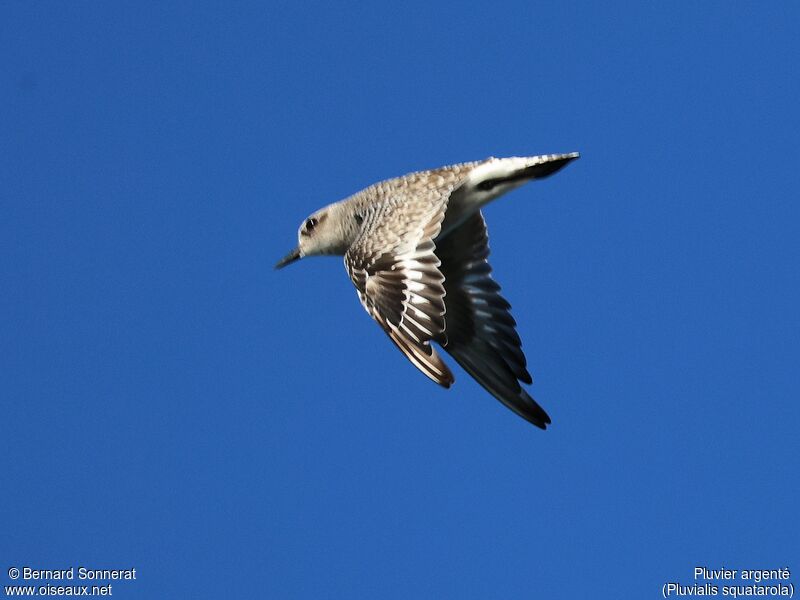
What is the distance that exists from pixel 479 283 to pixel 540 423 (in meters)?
2.00

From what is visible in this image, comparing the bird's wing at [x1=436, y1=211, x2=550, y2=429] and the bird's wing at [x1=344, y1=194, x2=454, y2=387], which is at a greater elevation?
the bird's wing at [x1=436, y1=211, x2=550, y2=429]

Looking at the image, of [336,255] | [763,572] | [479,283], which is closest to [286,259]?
[336,255]

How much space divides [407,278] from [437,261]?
38 centimetres

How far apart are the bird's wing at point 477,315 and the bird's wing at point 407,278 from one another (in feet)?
6.57

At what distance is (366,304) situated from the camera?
43.0 feet

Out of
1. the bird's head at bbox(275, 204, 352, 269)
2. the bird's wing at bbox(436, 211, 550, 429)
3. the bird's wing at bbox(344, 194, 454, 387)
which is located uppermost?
the bird's head at bbox(275, 204, 352, 269)

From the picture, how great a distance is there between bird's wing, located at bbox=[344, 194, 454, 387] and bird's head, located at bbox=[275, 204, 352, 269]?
1.64 m

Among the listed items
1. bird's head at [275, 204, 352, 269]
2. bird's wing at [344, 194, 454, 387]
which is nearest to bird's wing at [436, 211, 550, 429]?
bird's head at [275, 204, 352, 269]

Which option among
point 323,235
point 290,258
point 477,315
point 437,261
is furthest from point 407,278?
point 290,258

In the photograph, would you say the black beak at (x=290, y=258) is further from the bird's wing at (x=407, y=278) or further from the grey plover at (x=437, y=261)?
the bird's wing at (x=407, y=278)

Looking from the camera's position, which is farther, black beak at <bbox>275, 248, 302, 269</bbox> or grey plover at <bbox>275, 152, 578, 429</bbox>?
black beak at <bbox>275, 248, 302, 269</bbox>

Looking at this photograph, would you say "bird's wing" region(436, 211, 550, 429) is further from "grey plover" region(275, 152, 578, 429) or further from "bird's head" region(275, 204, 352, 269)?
"bird's head" region(275, 204, 352, 269)

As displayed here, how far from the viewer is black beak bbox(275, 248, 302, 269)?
17.0 metres

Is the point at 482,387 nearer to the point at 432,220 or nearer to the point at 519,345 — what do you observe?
the point at 519,345
